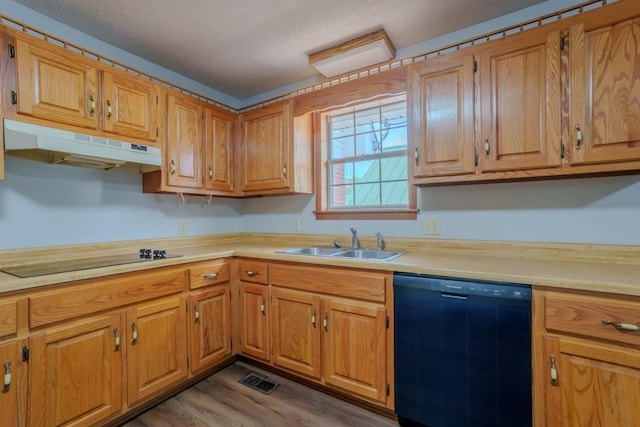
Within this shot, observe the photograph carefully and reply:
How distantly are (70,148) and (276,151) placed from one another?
136 cm

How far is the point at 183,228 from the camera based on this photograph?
8.46 feet

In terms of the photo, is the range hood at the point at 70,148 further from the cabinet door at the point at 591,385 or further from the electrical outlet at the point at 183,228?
the cabinet door at the point at 591,385

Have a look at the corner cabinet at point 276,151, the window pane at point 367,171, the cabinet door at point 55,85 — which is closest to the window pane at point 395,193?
the window pane at point 367,171

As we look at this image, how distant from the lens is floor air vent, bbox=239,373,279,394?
1.98m

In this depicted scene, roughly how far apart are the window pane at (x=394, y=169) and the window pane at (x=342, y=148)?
331 millimetres

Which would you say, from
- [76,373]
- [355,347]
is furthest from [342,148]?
[76,373]

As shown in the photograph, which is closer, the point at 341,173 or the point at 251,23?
the point at 251,23

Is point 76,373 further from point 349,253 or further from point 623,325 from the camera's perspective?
point 623,325

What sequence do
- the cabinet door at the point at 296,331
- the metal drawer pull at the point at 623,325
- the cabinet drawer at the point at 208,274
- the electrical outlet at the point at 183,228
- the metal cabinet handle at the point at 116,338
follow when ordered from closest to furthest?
the metal drawer pull at the point at 623,325 < the metal cabinet handle at the point at 116,338 < the cabinet door at the point at 296,331 < the cabinet drawer at the point at 208,274 < the electrical outlet at the point at 183,228

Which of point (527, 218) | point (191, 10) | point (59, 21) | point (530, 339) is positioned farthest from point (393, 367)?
point (59, 21)

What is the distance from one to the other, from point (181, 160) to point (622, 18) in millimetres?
2662

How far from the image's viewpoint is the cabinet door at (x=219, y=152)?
98.6 inches

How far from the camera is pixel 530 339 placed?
4.19ft

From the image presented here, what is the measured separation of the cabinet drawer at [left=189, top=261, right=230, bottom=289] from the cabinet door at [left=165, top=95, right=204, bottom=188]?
681 mm
